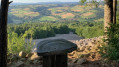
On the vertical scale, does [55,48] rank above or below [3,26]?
below

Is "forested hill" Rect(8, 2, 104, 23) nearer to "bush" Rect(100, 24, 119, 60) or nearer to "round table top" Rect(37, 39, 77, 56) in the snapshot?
"bush" Rect(100, 24, 119, 60)

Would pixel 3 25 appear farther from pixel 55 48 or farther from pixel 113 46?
pixel 113 46

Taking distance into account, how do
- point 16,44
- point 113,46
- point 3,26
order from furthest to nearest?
point 16,44 → point 113,46 → point 3,26

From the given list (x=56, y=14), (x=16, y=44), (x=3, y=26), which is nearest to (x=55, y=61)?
(x=3, y=26)

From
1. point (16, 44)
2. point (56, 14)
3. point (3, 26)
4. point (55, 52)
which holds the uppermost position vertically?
point (3, 26)

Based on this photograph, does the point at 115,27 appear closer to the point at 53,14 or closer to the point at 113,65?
the point at 113,65

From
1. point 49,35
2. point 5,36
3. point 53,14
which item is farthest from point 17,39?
point 53,14

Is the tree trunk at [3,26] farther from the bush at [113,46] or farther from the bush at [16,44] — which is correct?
the bush at [113,46]

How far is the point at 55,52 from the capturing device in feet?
8.55

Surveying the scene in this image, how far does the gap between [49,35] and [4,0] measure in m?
16.8

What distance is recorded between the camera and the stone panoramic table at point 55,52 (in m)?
2.61

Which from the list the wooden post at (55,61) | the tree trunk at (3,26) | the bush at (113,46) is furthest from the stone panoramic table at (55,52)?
the bush at (113,46)

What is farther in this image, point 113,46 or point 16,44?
point 16,44

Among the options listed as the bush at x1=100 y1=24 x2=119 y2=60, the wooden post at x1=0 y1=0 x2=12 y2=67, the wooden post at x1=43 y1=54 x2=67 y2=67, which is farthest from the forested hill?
the wooden post at x1=0 y1=0 x2=12 y2=67
